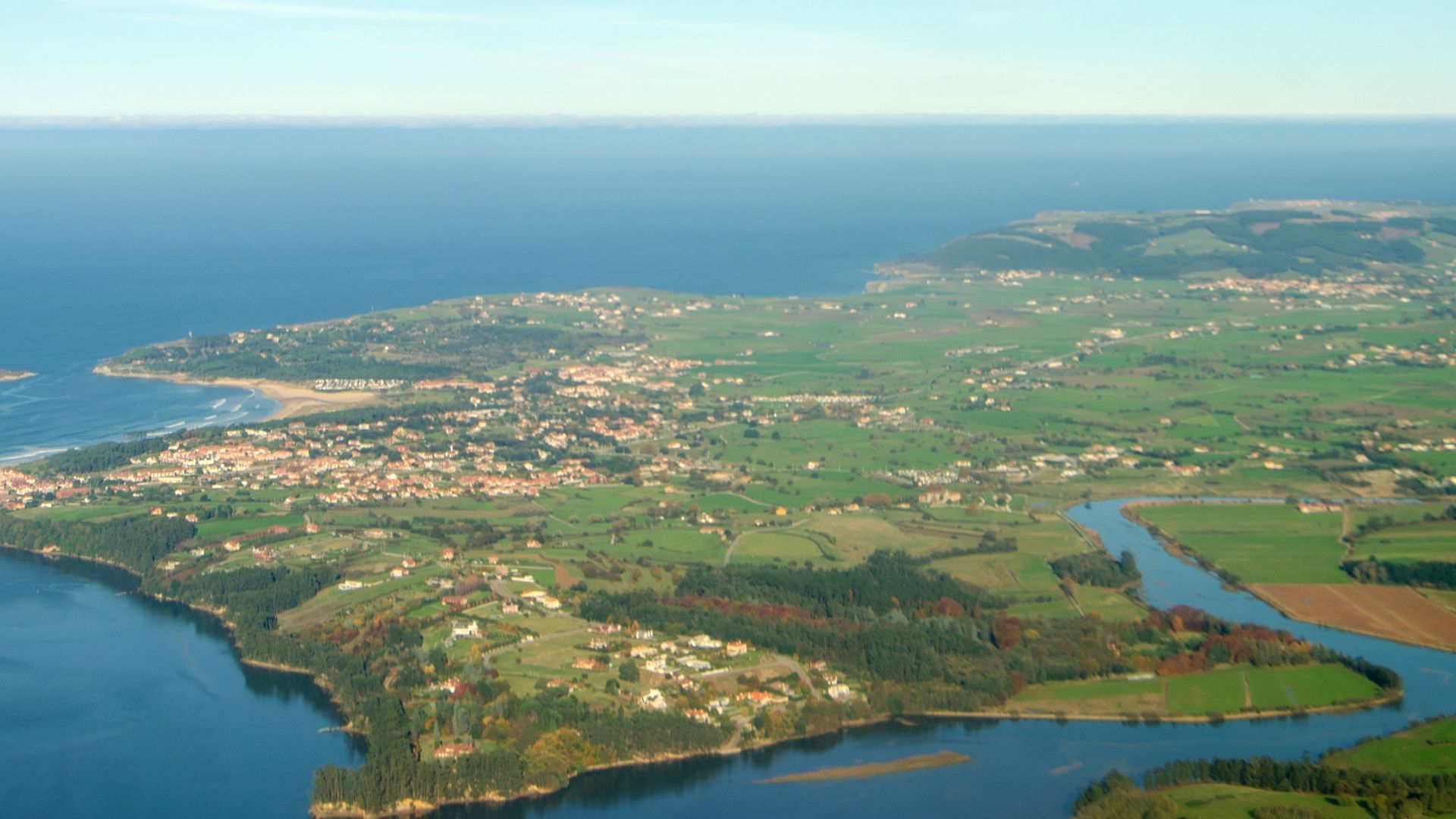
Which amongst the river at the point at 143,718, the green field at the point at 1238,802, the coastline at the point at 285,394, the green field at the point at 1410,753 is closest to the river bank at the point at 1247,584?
the green field at the point at 1410,753

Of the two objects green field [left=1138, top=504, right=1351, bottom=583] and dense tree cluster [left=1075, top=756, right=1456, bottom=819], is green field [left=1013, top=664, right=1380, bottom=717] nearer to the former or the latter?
dense tree cluster [left=1075, top=756, right=1456, bottom=819]

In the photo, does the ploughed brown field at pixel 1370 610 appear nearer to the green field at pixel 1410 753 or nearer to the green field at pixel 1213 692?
the green field at pixel 1213 692

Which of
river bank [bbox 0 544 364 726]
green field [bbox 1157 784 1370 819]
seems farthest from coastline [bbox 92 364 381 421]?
green field [bbox 1157 784 1370 819]

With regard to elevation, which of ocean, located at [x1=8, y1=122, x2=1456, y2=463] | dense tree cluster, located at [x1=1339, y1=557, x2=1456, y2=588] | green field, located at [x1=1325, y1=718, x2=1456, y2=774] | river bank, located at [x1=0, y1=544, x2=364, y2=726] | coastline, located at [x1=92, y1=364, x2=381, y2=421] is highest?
green field, located at [x1=1325, y1=718, x2=1456, y2=774]

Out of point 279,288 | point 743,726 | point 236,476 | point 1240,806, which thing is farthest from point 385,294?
point 1240,806

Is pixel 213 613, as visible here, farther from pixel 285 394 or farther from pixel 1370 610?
pixel 1370 610

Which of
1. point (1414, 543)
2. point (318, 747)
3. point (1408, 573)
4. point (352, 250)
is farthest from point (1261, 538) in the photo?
point (352, 250)
